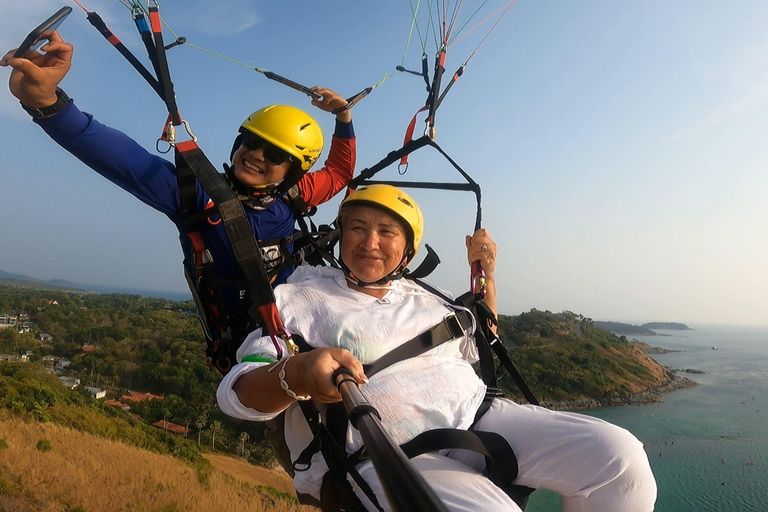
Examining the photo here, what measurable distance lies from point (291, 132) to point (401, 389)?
5.26 feet

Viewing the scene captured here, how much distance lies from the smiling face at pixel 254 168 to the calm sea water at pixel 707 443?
134 feet

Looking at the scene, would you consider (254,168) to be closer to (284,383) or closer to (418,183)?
(418,183)

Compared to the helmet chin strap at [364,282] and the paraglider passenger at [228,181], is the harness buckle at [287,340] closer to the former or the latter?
the helmet chin strap at [364,282]

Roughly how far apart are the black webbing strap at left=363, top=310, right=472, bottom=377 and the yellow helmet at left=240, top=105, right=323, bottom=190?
4.17 ft

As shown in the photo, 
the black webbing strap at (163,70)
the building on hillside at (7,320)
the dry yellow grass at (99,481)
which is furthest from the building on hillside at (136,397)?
the black webbing strap at (163,70)

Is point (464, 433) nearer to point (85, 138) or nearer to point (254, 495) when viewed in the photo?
point (85, 138)

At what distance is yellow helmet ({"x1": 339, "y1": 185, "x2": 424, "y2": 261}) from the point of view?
211cm

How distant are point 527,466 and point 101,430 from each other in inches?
1220

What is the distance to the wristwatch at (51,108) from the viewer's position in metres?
1.94

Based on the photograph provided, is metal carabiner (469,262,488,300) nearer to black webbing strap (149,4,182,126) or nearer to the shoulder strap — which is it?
the shoulder strap

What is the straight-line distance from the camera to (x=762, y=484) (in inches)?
1599

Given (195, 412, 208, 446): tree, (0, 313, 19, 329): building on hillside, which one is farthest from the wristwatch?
(0, 313, 19, 329): building on hillside

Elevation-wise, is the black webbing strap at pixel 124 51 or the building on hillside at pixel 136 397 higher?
the black webbing strap at pixel 124 51

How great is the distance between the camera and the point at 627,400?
6162 centimetres
